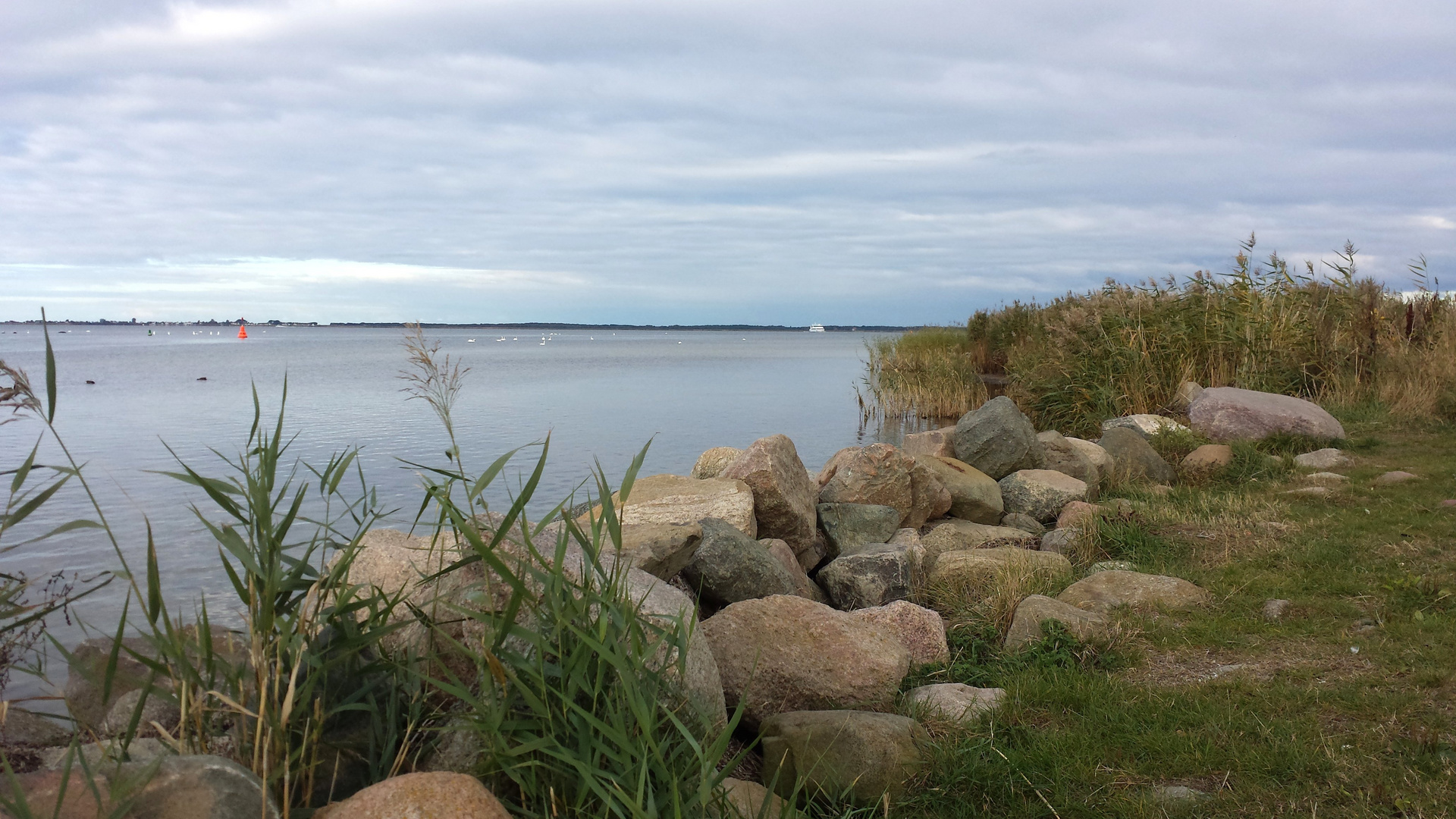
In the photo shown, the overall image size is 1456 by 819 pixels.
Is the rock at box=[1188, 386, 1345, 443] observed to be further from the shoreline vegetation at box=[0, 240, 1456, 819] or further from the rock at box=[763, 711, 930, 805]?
the rock at box=[763, 711, 930, 805]

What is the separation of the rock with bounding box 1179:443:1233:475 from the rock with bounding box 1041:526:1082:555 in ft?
11.7

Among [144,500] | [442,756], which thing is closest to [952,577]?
[442,756]

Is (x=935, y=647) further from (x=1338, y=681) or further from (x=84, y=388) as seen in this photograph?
(x=84, y=388)

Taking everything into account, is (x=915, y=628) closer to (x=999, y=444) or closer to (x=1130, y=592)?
(x=1130, y=592)

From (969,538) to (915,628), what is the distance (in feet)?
11.5

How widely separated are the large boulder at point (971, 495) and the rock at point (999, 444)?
94 cm

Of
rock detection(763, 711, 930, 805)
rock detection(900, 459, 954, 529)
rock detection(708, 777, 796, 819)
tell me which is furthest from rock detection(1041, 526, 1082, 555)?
rock detection(708, 777, 796, 819)

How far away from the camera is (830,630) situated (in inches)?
194

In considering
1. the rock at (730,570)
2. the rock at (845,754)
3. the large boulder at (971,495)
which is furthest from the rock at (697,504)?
the rock at (845,754)

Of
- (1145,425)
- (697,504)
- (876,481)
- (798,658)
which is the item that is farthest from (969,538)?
(1145,425)

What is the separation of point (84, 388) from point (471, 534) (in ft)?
108

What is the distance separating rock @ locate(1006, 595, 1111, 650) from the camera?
5.36 metres

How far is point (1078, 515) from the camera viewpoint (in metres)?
8.57

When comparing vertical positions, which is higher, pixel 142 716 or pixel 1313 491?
pixel 142 716
